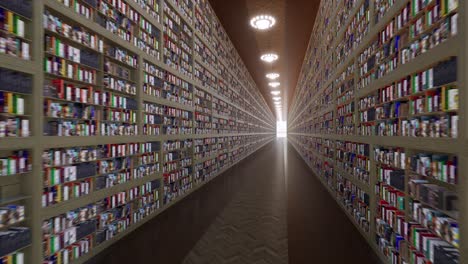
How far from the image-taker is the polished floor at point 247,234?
333cm

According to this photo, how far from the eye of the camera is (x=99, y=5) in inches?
139

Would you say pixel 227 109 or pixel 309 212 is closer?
pixel 309 212

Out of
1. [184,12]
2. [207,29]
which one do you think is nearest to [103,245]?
[184,12]

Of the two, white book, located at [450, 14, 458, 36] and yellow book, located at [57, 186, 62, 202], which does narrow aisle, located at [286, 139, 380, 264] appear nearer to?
white book, located at [450, 14, 458, 36]

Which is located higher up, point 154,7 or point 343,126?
point 154,7

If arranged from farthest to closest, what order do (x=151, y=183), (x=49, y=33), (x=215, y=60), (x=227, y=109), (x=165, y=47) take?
1. (x=227, y=109)
2. (x=215, y=60)
3. (x=165, y=47)
4. (x=151, y=183)
5. (x=49, y=33)

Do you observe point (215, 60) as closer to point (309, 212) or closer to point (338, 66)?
point (338, 66)

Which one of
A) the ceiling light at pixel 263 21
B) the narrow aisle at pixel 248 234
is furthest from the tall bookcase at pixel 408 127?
the ceiling light at pixel 263 21

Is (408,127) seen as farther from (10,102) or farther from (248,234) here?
(10,102)

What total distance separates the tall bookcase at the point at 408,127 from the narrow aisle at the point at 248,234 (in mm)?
1441

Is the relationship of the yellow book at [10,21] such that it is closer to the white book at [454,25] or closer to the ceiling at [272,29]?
the white book at [454,25]

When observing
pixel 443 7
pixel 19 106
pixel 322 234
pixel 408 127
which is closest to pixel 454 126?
pixel 408 127

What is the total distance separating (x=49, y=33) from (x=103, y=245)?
2.97 m

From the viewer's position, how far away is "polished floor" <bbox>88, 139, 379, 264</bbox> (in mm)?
3334
